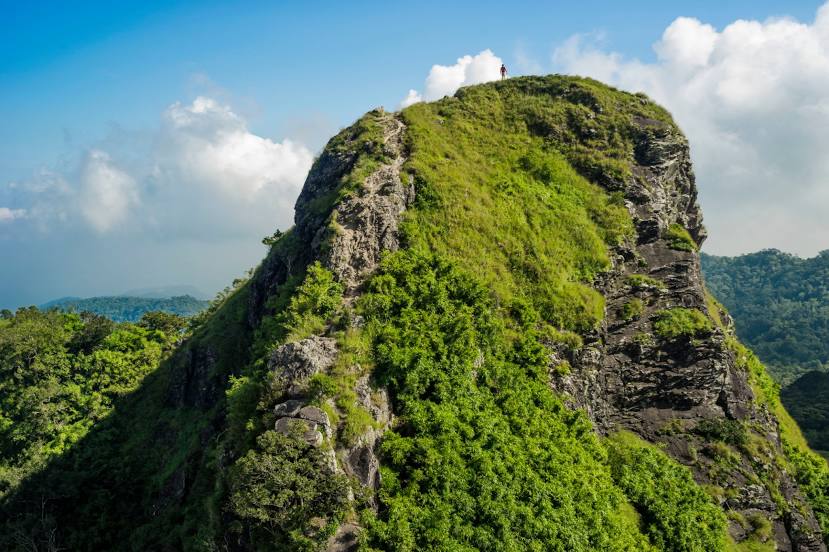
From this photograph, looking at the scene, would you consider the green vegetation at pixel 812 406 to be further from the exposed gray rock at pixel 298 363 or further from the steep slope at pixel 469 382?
the exposed gray rock at pixel 298 363

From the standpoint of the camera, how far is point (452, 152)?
3688 centimetres

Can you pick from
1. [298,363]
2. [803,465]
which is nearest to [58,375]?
[298,363]

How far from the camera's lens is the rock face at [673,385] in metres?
27.7

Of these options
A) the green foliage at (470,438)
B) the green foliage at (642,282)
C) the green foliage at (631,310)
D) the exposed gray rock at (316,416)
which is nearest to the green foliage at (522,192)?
the green foliage at (631,310)

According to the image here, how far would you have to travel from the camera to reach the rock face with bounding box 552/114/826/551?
1092 inches

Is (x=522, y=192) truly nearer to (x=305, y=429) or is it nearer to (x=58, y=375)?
(x=305, y=429)

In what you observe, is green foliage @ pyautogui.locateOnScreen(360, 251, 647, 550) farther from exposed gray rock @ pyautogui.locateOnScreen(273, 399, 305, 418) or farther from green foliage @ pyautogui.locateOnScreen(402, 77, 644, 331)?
exposed gray rock @ pyautogui.locateOnScreen(273, 399, 305, 418)

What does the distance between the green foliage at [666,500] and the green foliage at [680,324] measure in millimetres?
6986

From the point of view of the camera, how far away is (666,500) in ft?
82.9

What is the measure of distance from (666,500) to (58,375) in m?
50.0

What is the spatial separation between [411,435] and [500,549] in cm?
519

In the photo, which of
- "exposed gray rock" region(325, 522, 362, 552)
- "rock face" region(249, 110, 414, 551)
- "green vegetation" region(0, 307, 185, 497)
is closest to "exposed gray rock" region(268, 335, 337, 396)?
"rock face" region(249, 110, 414, 551)

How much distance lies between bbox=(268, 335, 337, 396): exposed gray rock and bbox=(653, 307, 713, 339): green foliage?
65.9 feet

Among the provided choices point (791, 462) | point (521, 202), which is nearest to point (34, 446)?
point (521, 202)
